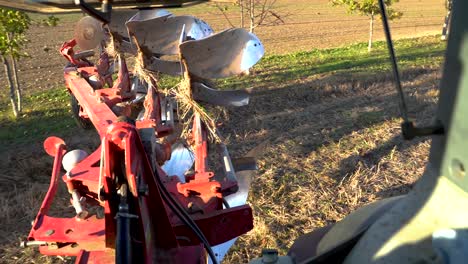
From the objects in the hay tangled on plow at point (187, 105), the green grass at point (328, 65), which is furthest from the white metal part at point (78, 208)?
the green grass at point (328, 65)

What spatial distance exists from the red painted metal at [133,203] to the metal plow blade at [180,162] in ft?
2.13

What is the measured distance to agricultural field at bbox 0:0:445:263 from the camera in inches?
161

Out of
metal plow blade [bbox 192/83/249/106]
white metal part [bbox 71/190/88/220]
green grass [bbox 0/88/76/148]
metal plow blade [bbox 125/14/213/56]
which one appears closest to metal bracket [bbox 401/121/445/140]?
white metal part [bbox 71/190/88/220]

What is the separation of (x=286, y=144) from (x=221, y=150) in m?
2.41

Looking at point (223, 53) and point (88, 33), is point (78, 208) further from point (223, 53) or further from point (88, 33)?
point (88, 33)

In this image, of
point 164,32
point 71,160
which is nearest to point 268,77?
point 164,32

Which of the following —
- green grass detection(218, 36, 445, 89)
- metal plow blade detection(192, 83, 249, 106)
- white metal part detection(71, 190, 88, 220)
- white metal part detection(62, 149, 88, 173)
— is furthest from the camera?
green grass detection(218, 36, 445, 89)

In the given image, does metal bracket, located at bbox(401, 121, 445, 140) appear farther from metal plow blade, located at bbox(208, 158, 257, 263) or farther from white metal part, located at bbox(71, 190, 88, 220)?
metal plow blade, located at bbox(208, 158, 257, 263)

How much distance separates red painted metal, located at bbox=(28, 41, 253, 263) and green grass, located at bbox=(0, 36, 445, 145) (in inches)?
80.9

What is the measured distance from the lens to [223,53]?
3354 mm

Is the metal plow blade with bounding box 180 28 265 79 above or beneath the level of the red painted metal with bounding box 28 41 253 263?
above

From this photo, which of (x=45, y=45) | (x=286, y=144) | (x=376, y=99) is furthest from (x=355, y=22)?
(x=286, y=144)

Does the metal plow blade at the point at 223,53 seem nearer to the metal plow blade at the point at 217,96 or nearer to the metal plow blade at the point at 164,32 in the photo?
the metal plow blade at the point at 217,96

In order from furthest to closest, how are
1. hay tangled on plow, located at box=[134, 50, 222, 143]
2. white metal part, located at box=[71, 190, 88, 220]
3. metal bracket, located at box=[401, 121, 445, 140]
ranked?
hay tangled on plow, located at box=[134, 50, 222, 143], white metal part, located at box=[71, 190, 88, 220], metal bracket, located at box=[401, 121, 445, 140]
